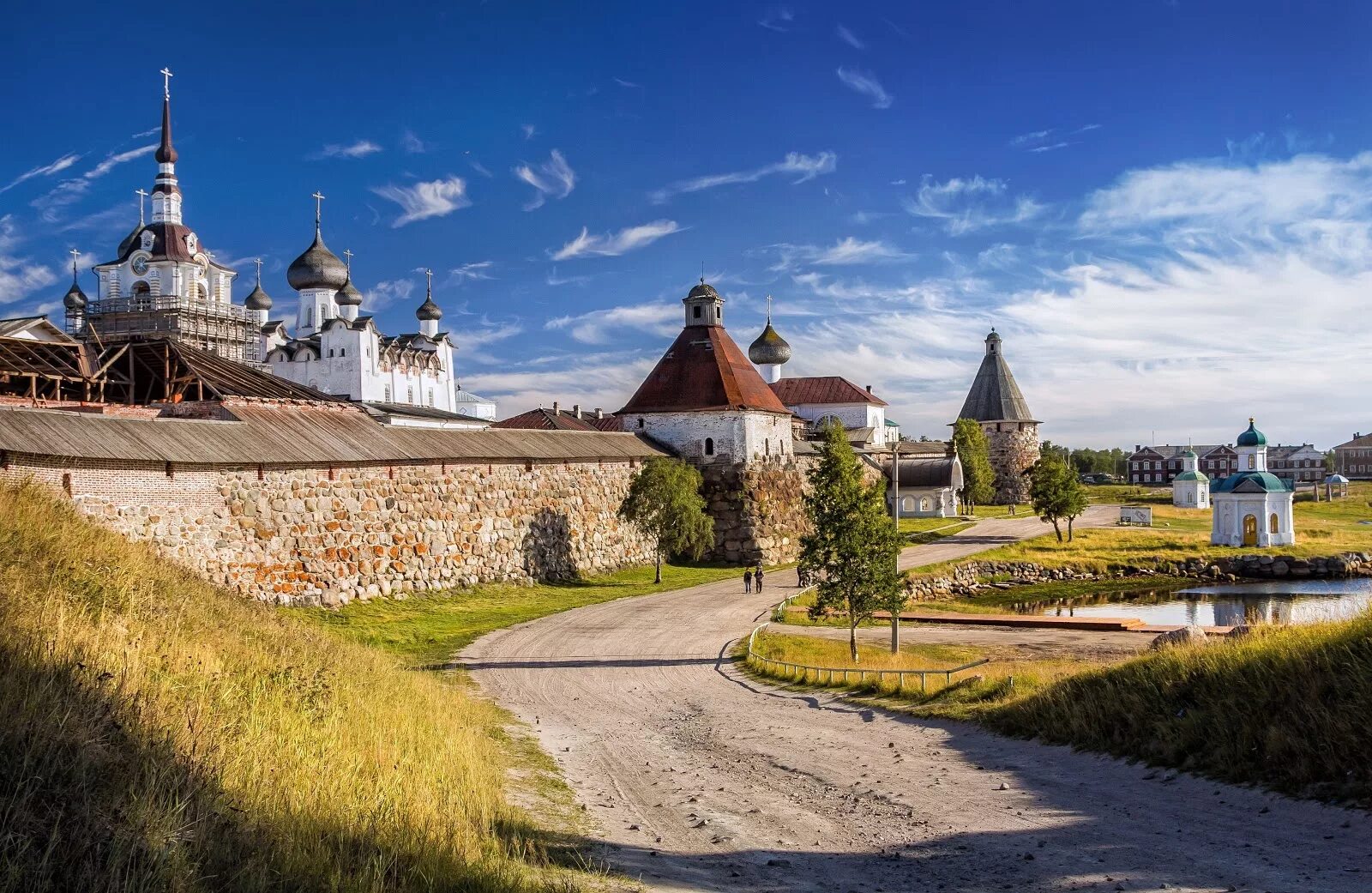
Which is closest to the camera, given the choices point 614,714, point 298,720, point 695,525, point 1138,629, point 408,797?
point 408,797

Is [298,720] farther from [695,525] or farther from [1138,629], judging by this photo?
[695,525]

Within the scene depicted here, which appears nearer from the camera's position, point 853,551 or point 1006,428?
point 853,551

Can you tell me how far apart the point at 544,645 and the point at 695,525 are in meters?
15.4

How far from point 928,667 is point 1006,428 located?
6710 cm

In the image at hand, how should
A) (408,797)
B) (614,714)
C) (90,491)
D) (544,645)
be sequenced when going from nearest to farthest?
(408,797), (614,714), (90,491), (544,645)

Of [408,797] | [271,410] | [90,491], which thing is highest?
[271,410]

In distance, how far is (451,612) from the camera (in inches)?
1030

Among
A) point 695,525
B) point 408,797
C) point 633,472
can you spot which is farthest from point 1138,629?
point 408,797

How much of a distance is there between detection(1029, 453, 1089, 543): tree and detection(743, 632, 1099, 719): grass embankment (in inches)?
1192

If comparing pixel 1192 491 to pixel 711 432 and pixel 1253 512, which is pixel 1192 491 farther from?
pixel 711 432

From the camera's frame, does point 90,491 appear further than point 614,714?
Yes

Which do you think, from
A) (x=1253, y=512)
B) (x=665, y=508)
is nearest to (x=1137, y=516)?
(x=1253, y=512)

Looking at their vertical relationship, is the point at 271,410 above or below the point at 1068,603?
above

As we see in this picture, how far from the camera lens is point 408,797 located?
815cm
